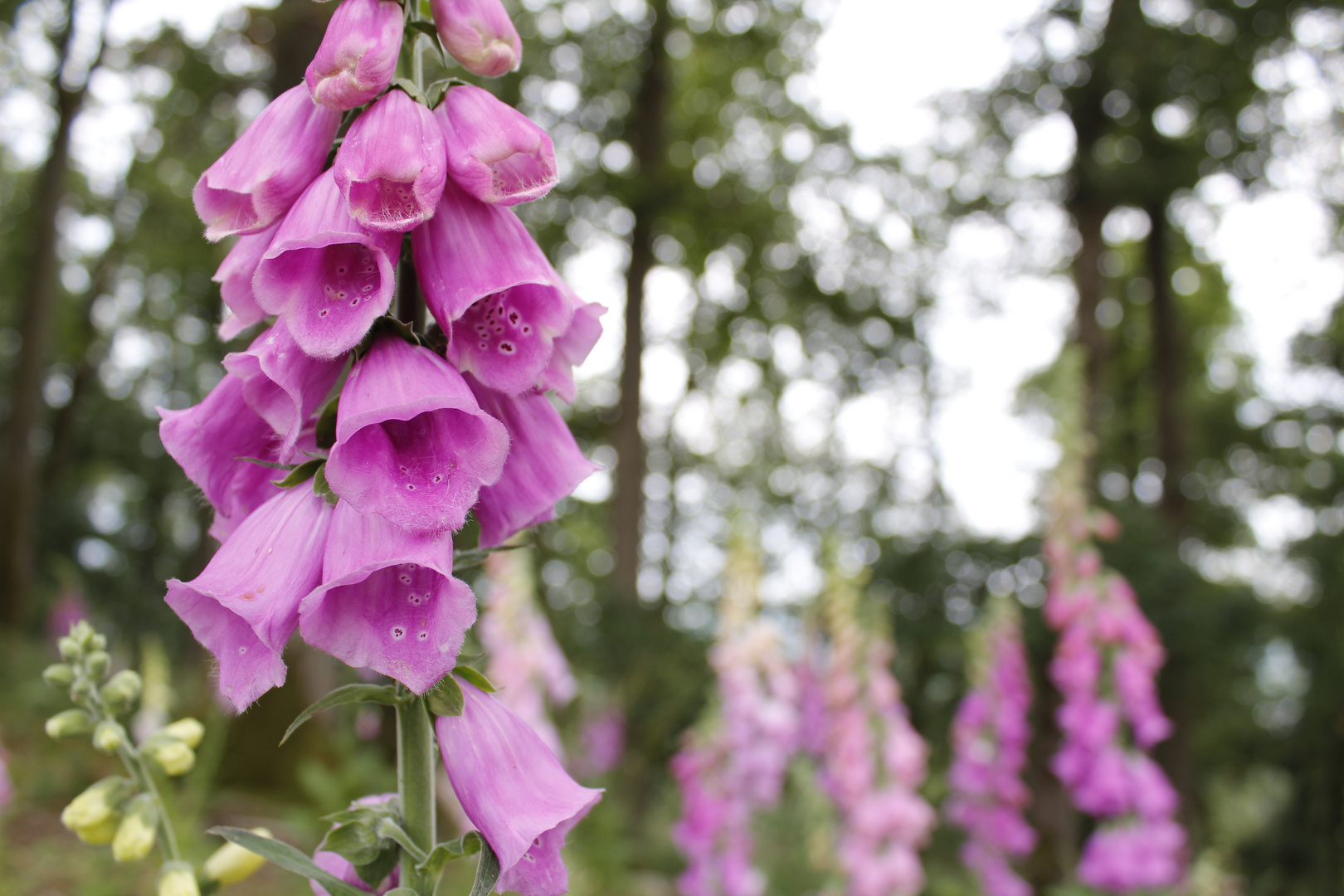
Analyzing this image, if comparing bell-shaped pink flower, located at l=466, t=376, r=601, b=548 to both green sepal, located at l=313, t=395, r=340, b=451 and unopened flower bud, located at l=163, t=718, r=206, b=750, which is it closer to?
green sepal, located at l=313, t=395, r=340, b=451

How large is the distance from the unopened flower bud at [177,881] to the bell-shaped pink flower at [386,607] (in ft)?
1.65

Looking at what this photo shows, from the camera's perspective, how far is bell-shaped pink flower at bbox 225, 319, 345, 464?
86 cm

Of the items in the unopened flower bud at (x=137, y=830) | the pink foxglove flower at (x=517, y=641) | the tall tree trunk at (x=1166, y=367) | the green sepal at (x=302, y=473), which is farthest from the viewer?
the tall tree trunk at (x=1166, y=367)

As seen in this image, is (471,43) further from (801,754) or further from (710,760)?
(801,754)

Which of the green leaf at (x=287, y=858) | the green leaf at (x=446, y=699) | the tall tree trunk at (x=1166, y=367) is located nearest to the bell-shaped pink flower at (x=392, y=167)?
the green leaf at (x=446, y=699)

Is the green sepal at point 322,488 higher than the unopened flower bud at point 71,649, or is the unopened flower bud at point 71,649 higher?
the green sepal at point 322,488

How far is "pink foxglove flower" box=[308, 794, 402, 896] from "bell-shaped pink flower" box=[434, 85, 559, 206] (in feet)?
2.07

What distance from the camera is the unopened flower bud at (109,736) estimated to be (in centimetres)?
117

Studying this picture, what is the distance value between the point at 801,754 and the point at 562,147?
8190 millimetres

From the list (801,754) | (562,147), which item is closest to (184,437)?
(801,754)

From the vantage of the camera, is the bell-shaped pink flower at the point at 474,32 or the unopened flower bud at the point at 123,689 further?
the unopened flower bud at the point at 123,689

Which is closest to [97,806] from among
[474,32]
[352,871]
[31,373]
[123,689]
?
[123,689]

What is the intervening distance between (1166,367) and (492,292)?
14.1 metres

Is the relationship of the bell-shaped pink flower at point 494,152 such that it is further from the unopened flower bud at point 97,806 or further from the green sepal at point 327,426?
the unopened flower bud at point 97,806
